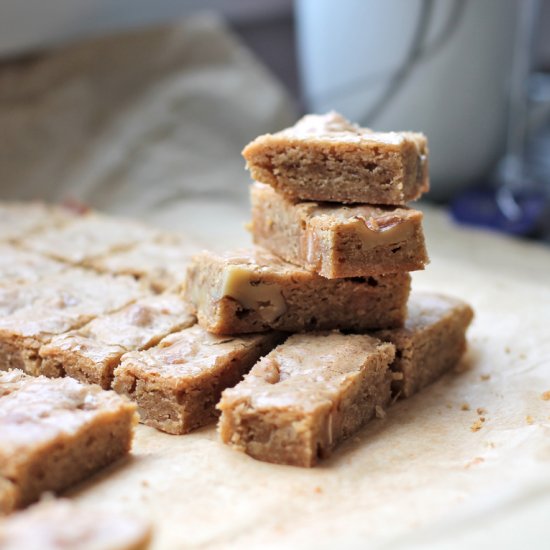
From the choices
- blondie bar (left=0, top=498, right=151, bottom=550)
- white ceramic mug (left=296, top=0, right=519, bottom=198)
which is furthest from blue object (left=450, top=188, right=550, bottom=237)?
blondie bar (left=0, top=498, right=151, bottom=550)

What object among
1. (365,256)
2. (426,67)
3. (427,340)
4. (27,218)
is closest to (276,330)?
(365,256)

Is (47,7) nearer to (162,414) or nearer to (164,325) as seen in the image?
(164,325)

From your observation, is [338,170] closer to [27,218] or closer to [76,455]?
[76,455]

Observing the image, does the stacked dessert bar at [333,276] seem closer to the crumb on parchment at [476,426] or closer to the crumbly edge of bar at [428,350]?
the crumbly edge of bar at [428,350]

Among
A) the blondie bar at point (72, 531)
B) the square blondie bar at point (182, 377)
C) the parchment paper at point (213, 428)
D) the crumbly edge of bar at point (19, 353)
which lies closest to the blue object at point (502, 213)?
the parchment paper at point (213, 428)

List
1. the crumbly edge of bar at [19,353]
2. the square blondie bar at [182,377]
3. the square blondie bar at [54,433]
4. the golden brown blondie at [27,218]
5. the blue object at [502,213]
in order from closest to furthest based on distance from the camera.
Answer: the square blondie bar at [54,433] < the square blondie bar at [182,377] < the crumbly edge of bar at [19,353] < the golden brown blondie at [27,218] < the blue object at [502,213]

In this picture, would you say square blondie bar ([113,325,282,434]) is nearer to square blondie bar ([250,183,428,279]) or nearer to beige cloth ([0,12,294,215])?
square blondie bar ([250,183,428,279])

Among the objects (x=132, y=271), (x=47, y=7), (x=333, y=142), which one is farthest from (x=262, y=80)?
(x=333, y=142)
